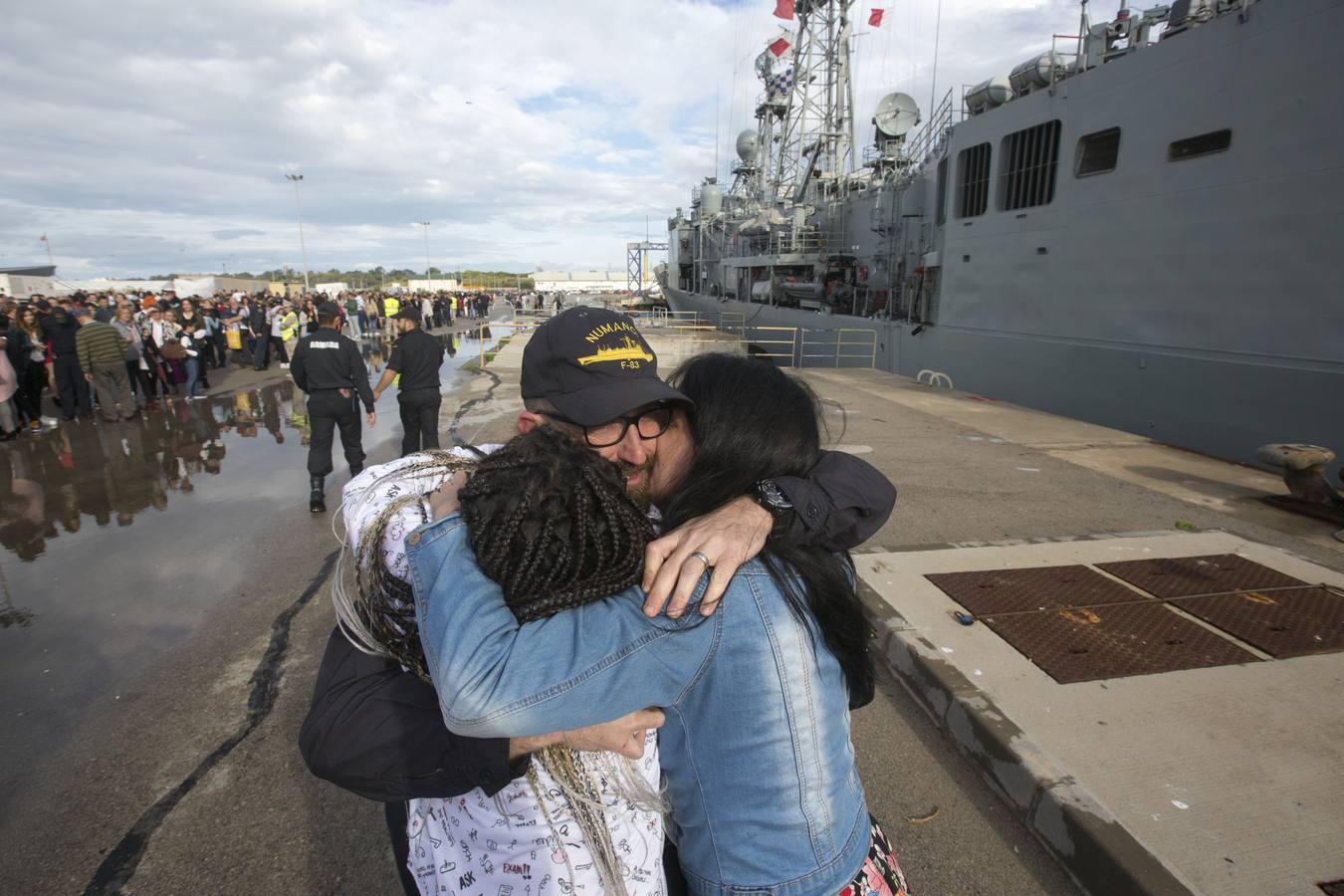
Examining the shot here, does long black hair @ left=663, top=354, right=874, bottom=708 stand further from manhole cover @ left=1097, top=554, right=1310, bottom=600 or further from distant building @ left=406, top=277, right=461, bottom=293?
distant building @ left=406, top=277, right=461, bottom=293

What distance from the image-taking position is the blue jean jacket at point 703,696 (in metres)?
0.93

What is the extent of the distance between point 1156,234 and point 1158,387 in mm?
1919

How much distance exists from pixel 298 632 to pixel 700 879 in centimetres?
354

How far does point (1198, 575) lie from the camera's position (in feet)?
13.3

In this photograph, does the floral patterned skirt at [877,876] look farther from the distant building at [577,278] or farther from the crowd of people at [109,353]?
the distant building at [577,278]

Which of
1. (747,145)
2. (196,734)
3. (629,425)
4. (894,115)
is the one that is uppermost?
(747,145)

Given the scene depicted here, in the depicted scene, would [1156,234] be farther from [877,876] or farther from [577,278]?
[577,278]

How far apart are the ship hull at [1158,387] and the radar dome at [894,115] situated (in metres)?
8.13

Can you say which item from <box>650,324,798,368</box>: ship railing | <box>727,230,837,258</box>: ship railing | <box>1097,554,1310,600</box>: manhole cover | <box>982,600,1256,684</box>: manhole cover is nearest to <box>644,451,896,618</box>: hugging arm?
<box>982,600,1256,684</box>: manhole cover

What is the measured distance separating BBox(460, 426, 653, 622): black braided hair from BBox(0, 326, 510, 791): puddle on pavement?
3235 mm

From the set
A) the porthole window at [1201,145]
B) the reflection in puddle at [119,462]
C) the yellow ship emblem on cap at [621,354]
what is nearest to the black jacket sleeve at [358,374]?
the reflection in puddle at [119,462]

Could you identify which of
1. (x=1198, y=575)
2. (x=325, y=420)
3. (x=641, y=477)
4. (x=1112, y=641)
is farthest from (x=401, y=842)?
(x=325, y=420)

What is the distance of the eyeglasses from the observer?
4.49 feet

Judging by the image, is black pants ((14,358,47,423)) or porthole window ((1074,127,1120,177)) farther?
black pants ((14,358,47,423))
